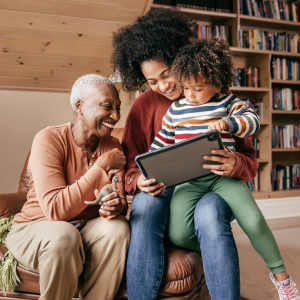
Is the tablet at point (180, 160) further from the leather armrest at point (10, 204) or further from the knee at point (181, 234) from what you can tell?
the leather armrest at point (10, 204)

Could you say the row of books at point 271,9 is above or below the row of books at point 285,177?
above

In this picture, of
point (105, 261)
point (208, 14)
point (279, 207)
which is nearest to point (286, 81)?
point (208, 14)

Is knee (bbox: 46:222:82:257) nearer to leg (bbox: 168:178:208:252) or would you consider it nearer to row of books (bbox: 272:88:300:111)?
leg (bbox: 168:178:208:252)

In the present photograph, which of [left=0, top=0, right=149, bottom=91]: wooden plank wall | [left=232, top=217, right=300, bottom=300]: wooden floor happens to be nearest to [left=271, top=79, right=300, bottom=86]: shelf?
[left=232, top=217, right=300, bottom=300]: wooden floor

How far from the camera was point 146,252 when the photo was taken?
105 centimetres

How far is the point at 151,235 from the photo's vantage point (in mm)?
1076

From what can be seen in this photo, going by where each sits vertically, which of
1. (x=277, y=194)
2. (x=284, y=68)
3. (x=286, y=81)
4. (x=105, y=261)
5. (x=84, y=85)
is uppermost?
(x=284, y=68)

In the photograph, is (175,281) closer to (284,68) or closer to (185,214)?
(185,214)

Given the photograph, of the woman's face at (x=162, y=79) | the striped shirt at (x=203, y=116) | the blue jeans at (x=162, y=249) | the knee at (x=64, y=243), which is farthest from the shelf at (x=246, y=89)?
the knee at (x=64, y=243)

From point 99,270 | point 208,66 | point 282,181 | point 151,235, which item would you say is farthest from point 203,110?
point 282,181

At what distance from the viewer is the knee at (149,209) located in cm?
111

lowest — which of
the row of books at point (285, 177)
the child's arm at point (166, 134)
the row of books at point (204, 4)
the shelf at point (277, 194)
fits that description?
the shelf at point (277, 194)

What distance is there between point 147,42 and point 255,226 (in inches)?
34.0

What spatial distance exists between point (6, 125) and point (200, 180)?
2.28 metres
